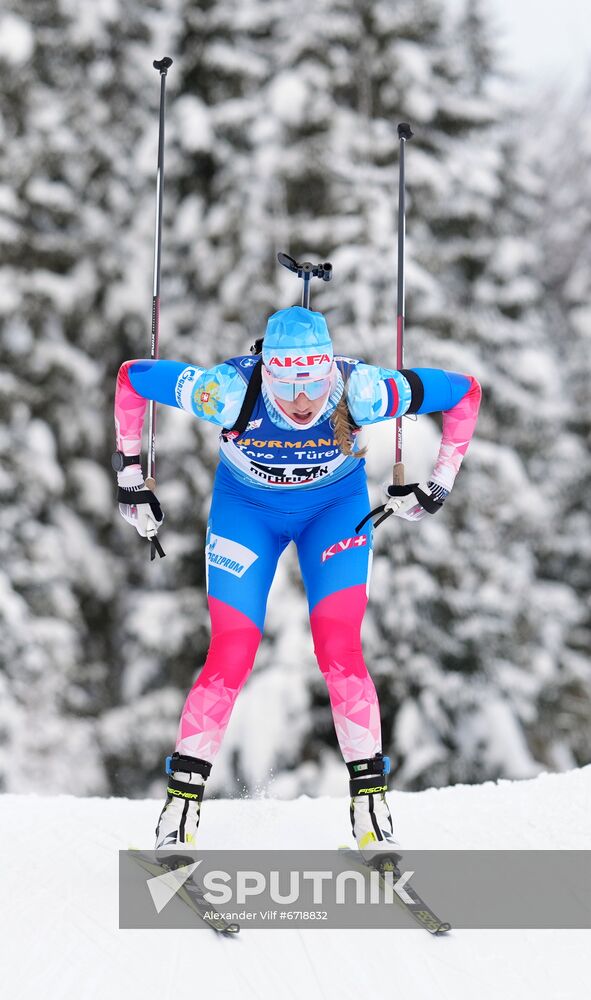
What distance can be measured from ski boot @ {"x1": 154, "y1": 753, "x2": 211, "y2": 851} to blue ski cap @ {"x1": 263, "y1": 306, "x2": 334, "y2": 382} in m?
1.55

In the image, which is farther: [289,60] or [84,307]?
[84,307]

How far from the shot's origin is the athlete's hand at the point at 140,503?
485cm

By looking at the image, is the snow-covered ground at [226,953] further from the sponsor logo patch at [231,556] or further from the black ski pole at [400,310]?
the black ski pole at [400,310]

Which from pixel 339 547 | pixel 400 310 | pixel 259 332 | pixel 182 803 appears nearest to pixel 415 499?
pixel 339 547

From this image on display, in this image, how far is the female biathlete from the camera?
4535 mm

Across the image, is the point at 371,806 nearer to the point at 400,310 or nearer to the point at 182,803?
the point at 182,803

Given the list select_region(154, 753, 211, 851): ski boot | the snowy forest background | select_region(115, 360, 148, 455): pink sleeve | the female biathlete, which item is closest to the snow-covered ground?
select_region(154, 753, 211, 851): ski boot

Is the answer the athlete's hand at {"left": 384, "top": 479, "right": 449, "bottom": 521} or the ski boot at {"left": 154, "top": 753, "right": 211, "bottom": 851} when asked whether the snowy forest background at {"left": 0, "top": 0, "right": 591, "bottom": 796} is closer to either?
the athlete's hand at {"left": 384, "top": 479, "right": 449, "bottom": 521}

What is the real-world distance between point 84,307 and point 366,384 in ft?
44.5

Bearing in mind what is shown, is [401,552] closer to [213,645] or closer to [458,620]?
[458,620]

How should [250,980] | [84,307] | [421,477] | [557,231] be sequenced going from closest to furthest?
1. [250,980]
2. [421,477]
3. [84,307]
4. [557,231]

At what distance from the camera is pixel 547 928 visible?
4352 millimetres

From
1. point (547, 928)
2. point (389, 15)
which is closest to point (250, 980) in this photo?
point (547, 928)

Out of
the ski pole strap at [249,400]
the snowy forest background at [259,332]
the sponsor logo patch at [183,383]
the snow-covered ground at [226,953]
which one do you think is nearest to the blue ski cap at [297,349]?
the ski pole strap at [249,400]
